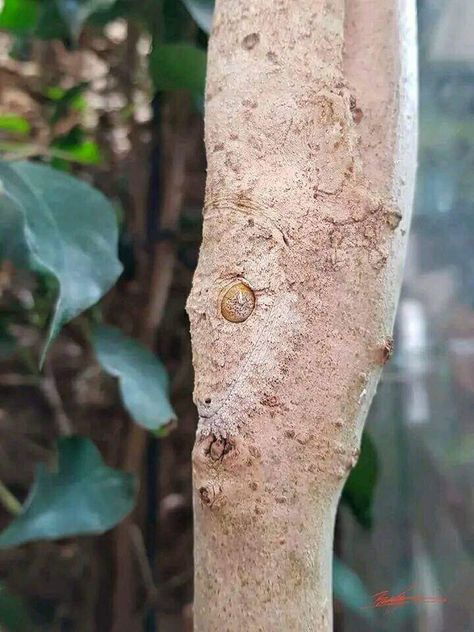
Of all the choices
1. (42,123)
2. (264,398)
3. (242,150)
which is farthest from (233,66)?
(42,123)

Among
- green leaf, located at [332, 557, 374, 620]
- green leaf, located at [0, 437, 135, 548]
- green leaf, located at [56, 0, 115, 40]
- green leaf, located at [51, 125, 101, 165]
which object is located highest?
green leaf, located at [56, 0, 115, 40]

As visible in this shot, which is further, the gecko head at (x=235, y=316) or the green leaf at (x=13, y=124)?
the green leaf at (x=13, y=124)

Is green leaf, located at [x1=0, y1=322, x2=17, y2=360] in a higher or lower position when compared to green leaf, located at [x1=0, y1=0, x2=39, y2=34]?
lower

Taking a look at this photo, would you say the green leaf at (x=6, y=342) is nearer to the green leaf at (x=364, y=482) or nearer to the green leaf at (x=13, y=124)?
the green leaf at (x=13, y=124)

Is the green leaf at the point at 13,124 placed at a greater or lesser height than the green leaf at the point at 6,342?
greater

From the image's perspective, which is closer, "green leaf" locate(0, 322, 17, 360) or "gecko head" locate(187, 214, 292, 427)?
"gecko head" locate(187, 214, 292, 427)

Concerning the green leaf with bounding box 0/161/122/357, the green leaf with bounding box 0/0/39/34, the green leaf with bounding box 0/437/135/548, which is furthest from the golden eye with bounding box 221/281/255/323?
the green leaf with bounding box 0/0/39/34

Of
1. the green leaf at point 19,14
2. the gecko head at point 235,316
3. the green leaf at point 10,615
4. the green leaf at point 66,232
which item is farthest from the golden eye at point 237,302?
the green leaf at point 19,14

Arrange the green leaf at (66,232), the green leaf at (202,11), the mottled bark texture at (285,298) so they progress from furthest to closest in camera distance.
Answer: the green leaf at (202,11)
the green leaf at (66,232)
the mottled bark texture at (285,298)

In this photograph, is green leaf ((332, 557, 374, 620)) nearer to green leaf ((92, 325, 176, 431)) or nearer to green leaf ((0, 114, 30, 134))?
green leaf ((92, 325, 176, 431))
